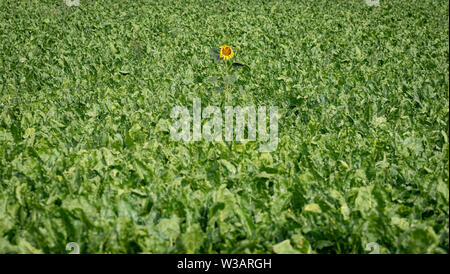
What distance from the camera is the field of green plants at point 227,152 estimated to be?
266 cm

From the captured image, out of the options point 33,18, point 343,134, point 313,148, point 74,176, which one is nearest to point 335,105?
point 343,134

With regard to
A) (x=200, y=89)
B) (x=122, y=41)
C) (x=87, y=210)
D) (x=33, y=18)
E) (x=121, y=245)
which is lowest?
(x=121, y=245)

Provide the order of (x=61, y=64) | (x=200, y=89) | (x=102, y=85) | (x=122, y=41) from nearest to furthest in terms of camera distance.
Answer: (x=200, y=89) < (x=102, y=85) < (x=61, y=64) < (x=122, y=41)

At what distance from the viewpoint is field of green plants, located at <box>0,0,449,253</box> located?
2656mm

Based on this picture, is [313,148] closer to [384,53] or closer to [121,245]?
[121,245]

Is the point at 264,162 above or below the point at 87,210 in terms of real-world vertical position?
above

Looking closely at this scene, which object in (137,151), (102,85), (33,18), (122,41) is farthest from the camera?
(33,18)

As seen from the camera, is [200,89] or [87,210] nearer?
[87,210]

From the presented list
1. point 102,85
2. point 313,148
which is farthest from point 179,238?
point 102,85

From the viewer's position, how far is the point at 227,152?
3.70 metres

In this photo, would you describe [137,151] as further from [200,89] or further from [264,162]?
[200,89]

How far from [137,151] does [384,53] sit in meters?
6.13

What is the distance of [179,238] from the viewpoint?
2504 millimetres

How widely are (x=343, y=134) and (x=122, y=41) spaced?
7.23m
